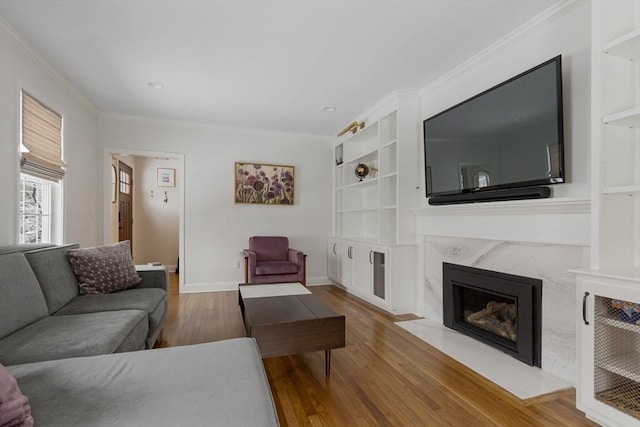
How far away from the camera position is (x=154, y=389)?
1.03 m

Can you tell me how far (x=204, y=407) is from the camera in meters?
0.94

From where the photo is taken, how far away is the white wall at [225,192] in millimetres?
4473

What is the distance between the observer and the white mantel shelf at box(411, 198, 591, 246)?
196 cm

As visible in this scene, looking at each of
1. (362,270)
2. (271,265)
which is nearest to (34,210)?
(271,265)

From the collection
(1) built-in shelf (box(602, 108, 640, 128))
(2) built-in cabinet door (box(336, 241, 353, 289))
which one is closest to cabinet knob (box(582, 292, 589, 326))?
(1) built-in shelf (box(602, 108, 640, 128))

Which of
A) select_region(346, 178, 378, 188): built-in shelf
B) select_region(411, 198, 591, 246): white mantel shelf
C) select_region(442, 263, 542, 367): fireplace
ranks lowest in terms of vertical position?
select_region(442, 263, 542, 367): fireplace

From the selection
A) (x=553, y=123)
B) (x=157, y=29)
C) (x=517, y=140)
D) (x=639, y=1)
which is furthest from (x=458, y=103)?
(x=157, y=29)

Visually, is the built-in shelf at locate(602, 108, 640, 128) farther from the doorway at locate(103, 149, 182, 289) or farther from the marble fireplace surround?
the doorway at locate(103, 149, 182, 289)

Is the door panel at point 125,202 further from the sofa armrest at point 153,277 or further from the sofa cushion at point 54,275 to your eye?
the sofa cushion at point 54,275

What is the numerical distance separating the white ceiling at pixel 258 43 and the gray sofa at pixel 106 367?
65.2 inches

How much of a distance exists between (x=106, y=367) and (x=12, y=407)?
35cm

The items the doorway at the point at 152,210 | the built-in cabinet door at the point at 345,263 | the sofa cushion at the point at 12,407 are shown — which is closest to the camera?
the sofa cushion at the point at 12,407

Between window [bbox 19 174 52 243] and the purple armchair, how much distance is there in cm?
205

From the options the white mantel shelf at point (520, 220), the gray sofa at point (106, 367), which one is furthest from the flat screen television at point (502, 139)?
the gray sofa at point (106, 367)
